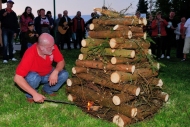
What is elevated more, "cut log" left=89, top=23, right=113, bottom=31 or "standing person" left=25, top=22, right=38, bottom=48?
"cut log" left=89, top=23, right=113, bottom=31

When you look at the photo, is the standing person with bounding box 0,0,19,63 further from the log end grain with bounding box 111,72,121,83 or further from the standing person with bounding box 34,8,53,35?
the log end grain with bounding box 111,72,121,83

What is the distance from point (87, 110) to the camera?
4.52 m

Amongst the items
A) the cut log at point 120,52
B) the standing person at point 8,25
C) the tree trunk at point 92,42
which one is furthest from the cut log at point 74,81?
the standing person at point 8,25

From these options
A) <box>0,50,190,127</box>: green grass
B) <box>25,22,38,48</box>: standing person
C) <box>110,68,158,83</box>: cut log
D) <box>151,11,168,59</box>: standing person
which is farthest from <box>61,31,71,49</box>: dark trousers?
<box>110,68,158,83</box>: cut log

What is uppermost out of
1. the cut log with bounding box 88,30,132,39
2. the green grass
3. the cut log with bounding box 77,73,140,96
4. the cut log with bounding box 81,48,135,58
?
the cut log with bounding box 88,30,132,39

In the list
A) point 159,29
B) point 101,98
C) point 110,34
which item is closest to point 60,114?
point 101,98

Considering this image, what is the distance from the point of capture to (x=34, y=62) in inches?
184

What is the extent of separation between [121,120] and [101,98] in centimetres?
56

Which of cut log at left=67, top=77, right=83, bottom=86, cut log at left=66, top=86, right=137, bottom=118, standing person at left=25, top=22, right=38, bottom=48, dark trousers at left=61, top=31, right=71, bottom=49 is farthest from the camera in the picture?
dark trousers at left=61, top=31, right=71, bottom=49

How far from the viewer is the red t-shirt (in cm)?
421

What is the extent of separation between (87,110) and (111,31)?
1.38 meters

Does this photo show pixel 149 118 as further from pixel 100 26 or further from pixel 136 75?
pixel 100 26

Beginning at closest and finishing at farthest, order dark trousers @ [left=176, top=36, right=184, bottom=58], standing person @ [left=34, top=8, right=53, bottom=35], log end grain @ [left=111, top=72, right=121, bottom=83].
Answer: log end grain @ [left=111, top=72, right=121, bottom=83] → standing person @ [left=34, top=8, right=53, bottom=35] → dark trousers @ [left=176, top=36, right=184, bottom=58]

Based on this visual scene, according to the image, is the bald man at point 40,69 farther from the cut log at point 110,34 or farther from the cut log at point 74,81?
the cut log at point 110,34
